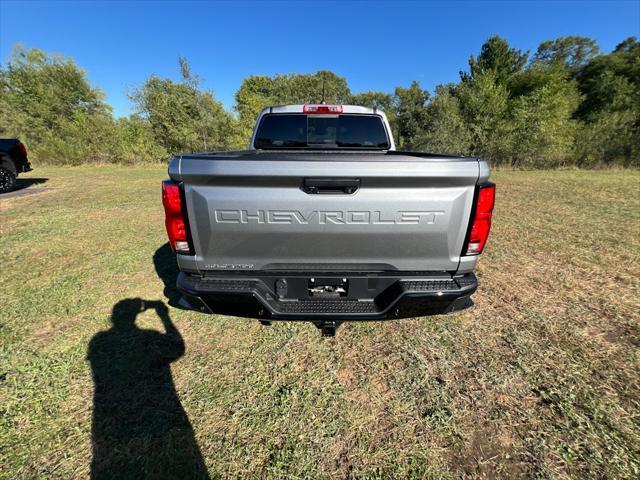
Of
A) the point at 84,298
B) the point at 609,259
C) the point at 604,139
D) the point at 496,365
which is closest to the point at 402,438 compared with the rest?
the point at 496,365

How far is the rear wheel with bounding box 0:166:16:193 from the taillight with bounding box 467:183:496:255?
14149 millimetres

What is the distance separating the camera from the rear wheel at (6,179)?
918 cm

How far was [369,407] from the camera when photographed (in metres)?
2.02

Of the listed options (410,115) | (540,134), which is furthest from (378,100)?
A: (540,134)

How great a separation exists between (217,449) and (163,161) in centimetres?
2883

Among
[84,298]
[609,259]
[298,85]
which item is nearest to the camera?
[84,298]

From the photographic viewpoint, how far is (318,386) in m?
2.20

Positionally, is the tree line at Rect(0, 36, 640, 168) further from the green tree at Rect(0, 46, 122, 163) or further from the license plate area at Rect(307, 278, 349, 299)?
the license plate area at Rect(307, 278, 349, 299)

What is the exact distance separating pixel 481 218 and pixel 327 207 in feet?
3.66

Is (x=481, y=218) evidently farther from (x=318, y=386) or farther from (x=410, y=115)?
(x=410, y=115)

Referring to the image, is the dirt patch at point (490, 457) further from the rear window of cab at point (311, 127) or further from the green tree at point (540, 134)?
the green tree at point (540, 134)

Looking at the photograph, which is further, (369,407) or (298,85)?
(298,85)

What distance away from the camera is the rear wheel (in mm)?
9181

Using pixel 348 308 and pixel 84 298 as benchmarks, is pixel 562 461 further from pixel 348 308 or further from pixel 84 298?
pixel 84 298
